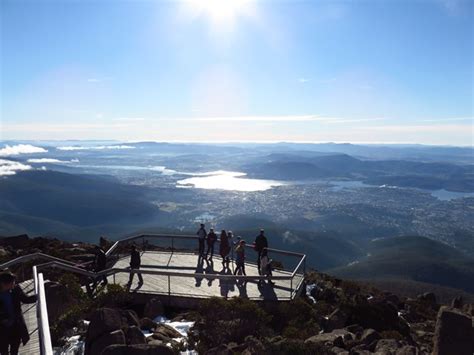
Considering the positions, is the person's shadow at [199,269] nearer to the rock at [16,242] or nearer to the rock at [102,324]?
the rock at [102,324]

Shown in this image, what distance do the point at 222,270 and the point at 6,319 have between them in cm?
1425

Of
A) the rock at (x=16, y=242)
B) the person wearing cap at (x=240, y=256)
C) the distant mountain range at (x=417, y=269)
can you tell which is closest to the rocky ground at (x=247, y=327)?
the person wearing cap at (x=240, y=256)

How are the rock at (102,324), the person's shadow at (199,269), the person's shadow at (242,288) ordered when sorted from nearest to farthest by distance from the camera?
the rock at (102,324)
the person's shadow at (242,288)
the person's shadow at (199,269)

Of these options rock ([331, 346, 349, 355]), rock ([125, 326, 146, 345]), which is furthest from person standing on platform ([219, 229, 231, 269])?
rock ([125, 326, 146, 345])

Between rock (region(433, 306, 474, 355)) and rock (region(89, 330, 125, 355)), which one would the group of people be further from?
rock (region(89, 330, 125, 355))

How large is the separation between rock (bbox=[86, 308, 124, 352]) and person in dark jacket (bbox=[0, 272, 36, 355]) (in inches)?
111

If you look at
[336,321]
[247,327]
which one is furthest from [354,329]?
[247,327]

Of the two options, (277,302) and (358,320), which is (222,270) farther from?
(358,320)

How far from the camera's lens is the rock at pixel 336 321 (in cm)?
1558

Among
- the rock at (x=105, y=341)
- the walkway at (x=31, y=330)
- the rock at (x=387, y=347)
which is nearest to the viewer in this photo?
the walkway at (x=31, y=330)

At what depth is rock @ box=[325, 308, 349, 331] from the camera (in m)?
15.6

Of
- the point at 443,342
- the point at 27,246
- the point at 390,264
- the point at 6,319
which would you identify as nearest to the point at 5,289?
the point at 6,319

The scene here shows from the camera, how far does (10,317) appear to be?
293 inches

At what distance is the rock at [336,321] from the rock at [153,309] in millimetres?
6383
